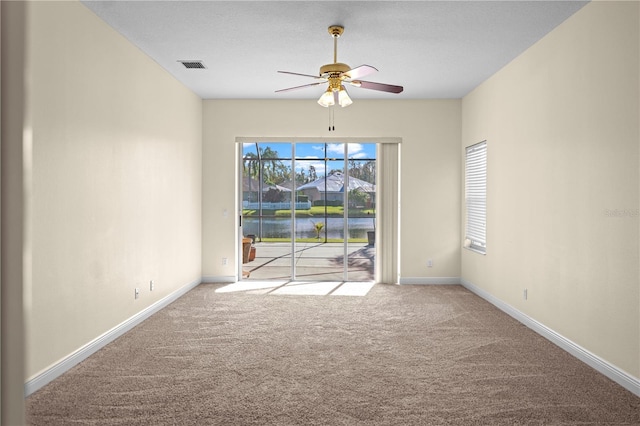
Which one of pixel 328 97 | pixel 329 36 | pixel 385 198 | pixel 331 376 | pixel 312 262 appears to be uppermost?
pixel 329 36

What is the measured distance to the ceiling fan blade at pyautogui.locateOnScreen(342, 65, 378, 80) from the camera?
145 inches

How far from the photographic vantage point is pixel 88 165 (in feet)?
12.2

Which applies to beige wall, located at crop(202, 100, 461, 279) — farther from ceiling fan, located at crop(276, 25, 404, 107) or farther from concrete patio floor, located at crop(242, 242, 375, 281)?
ceiling fan, located at crop(276, 25, 404, 107)

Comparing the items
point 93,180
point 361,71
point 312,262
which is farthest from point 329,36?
point 312,262

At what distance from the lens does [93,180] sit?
3793 mm

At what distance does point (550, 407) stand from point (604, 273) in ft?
3.79

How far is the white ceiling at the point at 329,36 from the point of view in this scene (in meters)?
3.71

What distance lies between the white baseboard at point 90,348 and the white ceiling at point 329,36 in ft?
8.94

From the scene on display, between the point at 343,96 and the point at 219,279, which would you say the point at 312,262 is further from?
the point at 343,96

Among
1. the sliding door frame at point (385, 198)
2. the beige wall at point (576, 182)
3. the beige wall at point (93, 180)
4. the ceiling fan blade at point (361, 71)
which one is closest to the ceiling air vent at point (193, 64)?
the beige wall at point (93, 180)

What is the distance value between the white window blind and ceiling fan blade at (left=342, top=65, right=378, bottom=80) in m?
2.77

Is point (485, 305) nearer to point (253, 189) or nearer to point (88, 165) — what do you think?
point (253, 189)

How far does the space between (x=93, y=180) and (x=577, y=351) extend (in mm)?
4192

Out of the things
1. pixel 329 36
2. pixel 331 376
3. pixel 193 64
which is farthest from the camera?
pixel 193 64
